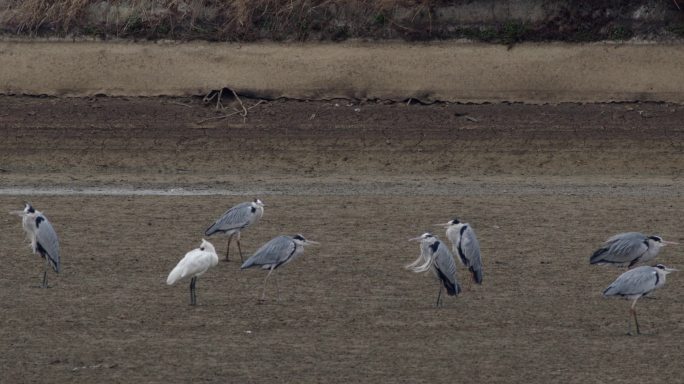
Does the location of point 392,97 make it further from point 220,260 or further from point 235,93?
point 220,260

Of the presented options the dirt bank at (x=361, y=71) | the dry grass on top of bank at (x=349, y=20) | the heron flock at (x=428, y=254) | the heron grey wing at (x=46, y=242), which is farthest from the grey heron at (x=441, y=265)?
the dry grass on top of bank at (x=349, y=20)

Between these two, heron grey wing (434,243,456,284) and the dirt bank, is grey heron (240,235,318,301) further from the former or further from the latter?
the dirt bank

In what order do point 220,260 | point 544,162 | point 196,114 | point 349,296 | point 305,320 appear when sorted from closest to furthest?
point 305,320, point 349,296, point 220,260, point 544,162, point 196,114

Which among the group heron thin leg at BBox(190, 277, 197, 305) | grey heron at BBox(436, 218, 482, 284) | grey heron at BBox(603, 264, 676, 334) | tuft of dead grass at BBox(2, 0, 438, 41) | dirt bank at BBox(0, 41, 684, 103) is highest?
grey heron at BBox(603, 264, 676, 334)

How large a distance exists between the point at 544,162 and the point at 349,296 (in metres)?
8.48

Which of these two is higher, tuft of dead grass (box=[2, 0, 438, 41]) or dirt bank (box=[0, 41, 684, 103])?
tuft of dead grass (box=[2, 0, 438, 41])

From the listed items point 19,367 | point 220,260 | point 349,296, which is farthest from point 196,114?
point 19,367

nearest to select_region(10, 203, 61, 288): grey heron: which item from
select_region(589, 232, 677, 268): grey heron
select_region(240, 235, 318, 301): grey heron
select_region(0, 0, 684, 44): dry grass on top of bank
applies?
select_region(240, 235, 318, 301): grey heron

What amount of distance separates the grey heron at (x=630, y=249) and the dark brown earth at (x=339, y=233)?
1.21ft

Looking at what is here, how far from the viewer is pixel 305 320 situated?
11.0 metres

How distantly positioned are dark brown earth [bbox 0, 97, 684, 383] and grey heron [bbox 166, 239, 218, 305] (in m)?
0.25

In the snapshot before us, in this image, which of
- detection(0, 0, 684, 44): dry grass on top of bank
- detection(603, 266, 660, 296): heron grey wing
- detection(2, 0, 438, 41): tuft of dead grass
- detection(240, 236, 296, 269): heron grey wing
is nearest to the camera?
detection(603, 266, 660, 296): heron grey wing

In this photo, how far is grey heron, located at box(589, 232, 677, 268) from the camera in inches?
465

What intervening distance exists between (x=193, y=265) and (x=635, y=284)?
11.1ft
